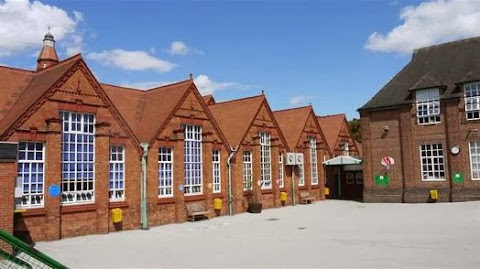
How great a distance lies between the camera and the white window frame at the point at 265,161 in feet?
93.9

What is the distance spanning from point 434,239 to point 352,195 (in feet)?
73.1

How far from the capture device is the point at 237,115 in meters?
29.3

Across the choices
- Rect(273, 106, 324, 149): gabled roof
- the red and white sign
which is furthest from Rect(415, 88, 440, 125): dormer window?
Rect(273, 106, 324, 149): gabled roof

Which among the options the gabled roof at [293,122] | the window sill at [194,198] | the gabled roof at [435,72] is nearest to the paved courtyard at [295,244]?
the window sill at [194,198]

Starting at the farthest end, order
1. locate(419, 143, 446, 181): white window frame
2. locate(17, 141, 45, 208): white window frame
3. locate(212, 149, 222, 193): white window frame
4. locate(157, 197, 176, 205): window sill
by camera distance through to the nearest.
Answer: locate(419, 143, 446, 181): white window frame → locate(212, 149, 222, 193): white window frame → locate(157, 197, 176, 205): window sill → locate(17, 141, 45, 208): white window frame

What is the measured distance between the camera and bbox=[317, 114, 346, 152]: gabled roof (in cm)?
3894

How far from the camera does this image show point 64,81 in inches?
669

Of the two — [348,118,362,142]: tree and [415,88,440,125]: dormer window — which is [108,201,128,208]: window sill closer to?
[415,88,440,125]: dormer window

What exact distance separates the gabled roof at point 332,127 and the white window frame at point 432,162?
1048 centimetres

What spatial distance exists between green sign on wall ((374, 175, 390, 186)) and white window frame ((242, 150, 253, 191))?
30.5 ft

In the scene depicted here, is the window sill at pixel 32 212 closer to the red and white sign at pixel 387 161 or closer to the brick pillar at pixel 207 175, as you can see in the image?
the brick pillar at pixel 207 175

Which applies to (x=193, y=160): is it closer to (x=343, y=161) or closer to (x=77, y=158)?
(x=77, y=158)

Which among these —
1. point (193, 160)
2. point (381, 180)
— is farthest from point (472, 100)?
point (193, 160)

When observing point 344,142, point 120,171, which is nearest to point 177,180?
point 120,171
